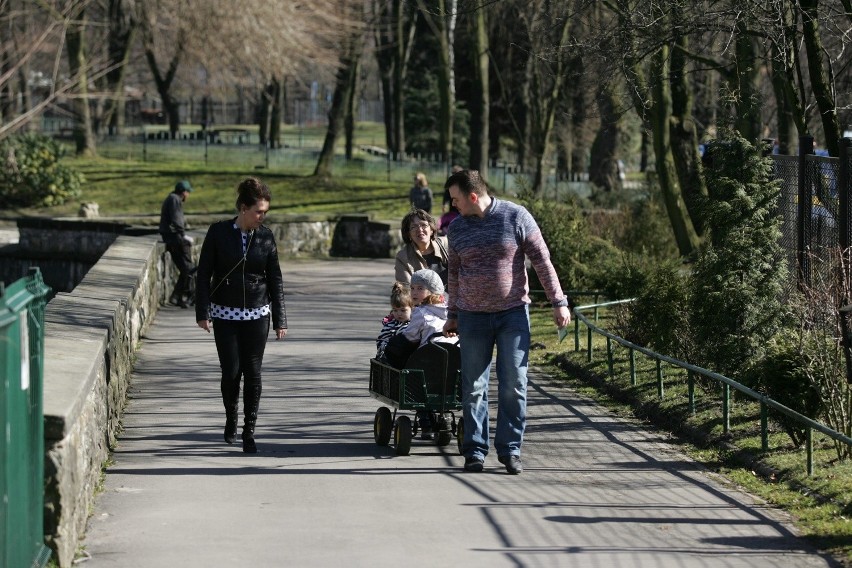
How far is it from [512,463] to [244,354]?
1954 mm

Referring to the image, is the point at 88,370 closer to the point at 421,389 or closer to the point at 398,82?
the point at 421,389

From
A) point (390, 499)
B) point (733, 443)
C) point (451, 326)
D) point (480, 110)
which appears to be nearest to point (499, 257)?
point (451, 326)

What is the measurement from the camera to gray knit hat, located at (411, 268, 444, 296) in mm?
9586

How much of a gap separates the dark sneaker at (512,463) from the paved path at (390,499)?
68mm

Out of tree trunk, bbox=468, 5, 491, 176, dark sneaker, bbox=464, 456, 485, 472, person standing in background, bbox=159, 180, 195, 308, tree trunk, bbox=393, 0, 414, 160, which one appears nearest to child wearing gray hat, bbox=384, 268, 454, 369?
dark sneaker, bbox=464, 456, 485, 472

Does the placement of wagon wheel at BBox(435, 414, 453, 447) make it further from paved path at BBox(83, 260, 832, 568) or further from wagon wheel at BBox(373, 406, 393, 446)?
wagon wheel at BBox(373, 406, 393, 446)

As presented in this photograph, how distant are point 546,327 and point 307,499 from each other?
926 centimetres

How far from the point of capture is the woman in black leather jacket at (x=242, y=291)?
917cm

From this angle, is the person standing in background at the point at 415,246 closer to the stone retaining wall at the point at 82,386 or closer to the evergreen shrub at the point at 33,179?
the stone retaining wall at the point at 82,386

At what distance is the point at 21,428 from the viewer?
5.43 meters

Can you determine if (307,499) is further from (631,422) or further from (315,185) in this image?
(315,185)

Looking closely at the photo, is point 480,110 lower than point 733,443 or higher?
higher

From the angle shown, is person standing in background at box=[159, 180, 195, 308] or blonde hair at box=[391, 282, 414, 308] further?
person standing in background at box=[159, 180, 195, 308]

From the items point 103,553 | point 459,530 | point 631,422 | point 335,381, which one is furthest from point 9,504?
point 335,381
